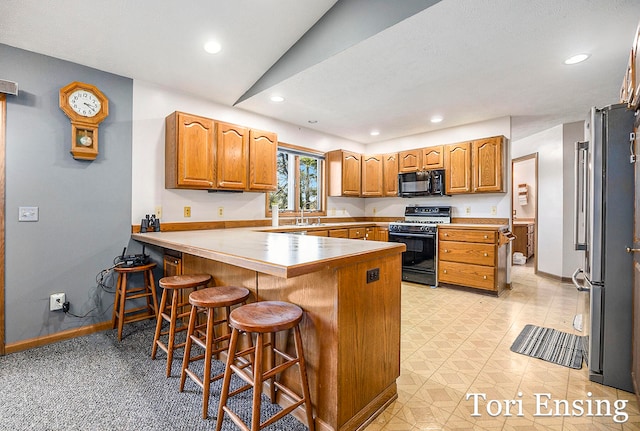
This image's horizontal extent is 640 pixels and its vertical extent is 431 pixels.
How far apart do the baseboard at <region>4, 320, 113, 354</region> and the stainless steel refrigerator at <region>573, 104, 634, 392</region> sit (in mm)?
3980

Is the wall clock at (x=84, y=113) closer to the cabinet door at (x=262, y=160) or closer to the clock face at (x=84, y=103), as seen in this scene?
the clock face at (x=84, y=103)

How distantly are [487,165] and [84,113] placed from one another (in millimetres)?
4731

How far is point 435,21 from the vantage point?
80.5 inches

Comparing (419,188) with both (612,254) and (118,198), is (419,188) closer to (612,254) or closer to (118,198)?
(612,254)

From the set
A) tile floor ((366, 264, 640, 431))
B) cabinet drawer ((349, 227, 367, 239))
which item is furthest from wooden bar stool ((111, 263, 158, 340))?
cabinet drawer ((349, 227, 367, 239))

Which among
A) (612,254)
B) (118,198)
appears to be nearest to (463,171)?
(612,254)

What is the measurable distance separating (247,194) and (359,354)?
2.91 meters

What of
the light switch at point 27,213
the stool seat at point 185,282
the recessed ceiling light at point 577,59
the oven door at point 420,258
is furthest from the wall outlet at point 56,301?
the recessed ceiling light at point 577,59

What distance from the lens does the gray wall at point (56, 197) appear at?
7.88 feet

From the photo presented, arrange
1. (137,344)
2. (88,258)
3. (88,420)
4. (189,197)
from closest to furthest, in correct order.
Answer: (88,420) → (137,344) → (88,258) → (189,197)

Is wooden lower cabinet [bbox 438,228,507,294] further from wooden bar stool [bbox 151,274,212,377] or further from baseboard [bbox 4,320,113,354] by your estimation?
baseboard [bbox 4,320,113,354]

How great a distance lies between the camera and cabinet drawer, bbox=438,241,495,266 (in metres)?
3.83

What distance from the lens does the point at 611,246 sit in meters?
1.90

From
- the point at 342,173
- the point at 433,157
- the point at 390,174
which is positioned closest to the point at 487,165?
the point at 433,157
